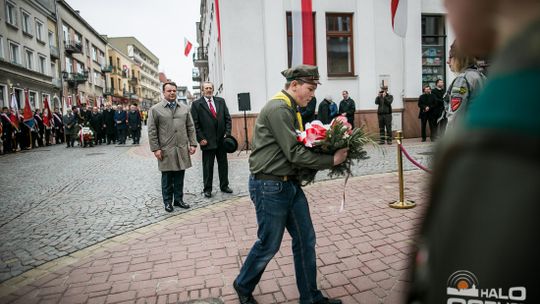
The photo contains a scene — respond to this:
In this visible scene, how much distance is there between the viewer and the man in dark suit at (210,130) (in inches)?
277

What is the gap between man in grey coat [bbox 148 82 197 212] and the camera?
6.05 m

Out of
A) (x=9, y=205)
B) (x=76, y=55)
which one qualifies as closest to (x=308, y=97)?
(x=9, y=205)

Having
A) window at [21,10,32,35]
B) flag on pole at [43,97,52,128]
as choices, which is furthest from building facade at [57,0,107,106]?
flag on pole at [43,97,52,128]

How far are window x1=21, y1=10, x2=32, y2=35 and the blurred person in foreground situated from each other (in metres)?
36.1

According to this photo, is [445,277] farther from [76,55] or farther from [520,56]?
[76,55]

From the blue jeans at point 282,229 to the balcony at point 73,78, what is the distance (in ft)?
130

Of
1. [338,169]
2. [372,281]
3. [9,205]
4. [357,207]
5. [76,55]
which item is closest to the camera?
[338,169]

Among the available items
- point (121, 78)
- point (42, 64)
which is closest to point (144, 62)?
point (121, 78)

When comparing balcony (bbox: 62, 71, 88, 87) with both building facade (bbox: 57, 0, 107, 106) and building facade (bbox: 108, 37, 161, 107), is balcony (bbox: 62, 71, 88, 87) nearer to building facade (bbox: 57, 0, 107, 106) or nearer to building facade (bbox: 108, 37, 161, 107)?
building facade (bbox: 57, 0, 107, 106)

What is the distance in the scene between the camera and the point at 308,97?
9.36 feet

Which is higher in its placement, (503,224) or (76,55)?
(76,55)

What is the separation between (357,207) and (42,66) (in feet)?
117

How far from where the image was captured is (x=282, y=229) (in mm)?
2803

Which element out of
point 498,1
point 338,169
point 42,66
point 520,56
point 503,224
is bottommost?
point 338,169
